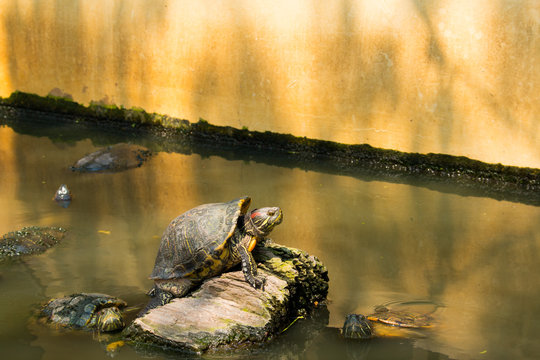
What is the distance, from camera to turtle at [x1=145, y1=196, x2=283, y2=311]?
14.6ft

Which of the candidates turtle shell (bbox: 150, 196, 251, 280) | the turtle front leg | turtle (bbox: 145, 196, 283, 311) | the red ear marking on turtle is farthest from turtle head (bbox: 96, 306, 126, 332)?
Answer: the red ear marking on turtle

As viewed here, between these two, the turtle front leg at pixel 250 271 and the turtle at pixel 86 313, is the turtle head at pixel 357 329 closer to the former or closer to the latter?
the turtle front leg at pixel 250 271

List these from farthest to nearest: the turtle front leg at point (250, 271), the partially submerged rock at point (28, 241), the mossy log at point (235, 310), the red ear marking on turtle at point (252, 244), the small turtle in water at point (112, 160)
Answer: the small turtle in water at point (112, 160) < the partially submerged rock at point (28, 241) < the red ear marking on turtle at point (252, 244) < the turtle front leg at point (250, 271) < the mossy log at point (235, 310)

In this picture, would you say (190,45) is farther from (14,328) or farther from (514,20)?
(14,328)

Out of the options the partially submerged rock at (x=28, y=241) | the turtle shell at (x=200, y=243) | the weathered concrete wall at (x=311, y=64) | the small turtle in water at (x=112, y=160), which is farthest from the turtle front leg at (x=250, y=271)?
the weathered concrete wall at (x=311, y=64)

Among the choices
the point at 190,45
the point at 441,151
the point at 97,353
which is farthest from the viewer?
the point at 190,45

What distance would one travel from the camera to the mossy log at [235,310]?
13.4 ft

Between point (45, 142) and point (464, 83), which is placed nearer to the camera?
point (464, 83)

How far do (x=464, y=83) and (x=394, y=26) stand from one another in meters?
1.37

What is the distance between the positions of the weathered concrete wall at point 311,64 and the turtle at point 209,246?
486 cm

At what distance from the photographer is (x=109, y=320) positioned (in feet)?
14.1

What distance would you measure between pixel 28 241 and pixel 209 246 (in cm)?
243

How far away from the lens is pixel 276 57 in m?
9.60

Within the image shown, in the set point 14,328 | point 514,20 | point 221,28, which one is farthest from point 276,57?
point 14,328
